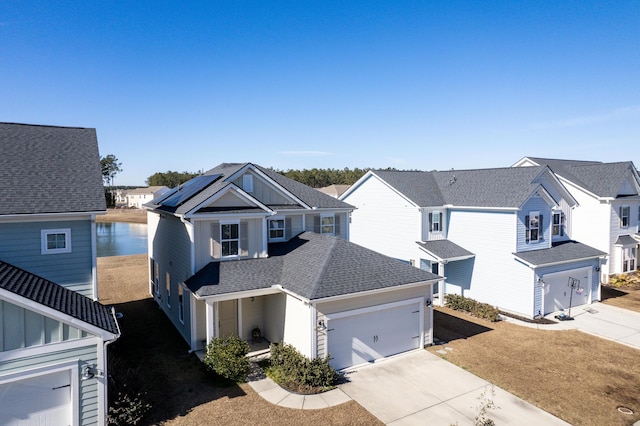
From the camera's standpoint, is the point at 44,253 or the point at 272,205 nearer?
the point at 44,253

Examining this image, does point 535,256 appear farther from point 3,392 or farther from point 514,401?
point 3,392

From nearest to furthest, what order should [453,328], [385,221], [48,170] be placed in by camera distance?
[48,170] → [453,328] → [385,221]

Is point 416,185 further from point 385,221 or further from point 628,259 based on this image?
point 628,259

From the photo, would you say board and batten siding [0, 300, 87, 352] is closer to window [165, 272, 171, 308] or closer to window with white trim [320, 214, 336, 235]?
window [165, 272, 171, 308]

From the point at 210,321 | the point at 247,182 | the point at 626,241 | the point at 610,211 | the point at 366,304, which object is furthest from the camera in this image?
the point at 626,241

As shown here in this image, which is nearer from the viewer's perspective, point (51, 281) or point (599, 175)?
point (51, 281)

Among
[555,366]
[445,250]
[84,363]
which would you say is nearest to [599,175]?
[445,250]

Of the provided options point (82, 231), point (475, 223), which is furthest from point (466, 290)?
point (82, 231)
